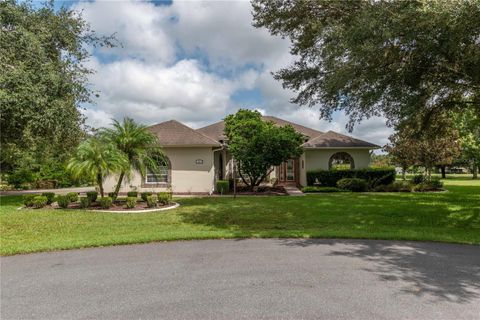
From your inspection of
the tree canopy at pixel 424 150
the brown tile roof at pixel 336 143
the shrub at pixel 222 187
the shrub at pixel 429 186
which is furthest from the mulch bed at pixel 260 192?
the tree canopy at pixel 424 150

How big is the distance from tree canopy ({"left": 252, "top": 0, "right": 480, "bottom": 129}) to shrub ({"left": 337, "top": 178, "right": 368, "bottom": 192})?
975 cm

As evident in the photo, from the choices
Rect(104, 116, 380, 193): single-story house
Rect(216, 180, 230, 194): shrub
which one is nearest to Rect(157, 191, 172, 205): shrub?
Rect(104, 116, 380, 193): single-story house

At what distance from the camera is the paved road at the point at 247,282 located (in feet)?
13.8

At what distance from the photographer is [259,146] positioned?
20.3 meters

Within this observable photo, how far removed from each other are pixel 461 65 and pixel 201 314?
9645mm

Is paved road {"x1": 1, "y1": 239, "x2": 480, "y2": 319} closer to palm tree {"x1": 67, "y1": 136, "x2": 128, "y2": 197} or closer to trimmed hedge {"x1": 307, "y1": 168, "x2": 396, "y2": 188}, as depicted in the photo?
palm tree {"x1": 67, "y1": 136, "x2": 128, "y2": 197}

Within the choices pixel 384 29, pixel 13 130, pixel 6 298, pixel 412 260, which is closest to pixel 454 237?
pixel 412 260

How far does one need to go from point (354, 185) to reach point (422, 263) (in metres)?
16.1

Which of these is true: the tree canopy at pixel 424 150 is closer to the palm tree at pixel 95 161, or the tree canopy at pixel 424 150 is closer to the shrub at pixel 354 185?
the shrub at pixel 354 185

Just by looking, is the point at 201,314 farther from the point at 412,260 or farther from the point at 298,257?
the point at 412,260

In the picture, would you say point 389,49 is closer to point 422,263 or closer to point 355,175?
point 422,263

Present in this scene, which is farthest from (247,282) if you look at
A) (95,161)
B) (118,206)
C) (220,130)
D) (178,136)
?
(220,130)

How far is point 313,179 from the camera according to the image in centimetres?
2398

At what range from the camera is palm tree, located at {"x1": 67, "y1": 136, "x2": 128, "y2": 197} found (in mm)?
13883
